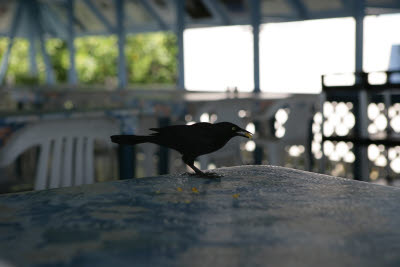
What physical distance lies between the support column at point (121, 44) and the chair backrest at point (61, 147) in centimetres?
557

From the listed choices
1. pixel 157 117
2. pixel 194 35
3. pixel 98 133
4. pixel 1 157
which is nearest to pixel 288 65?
pixel 194 35

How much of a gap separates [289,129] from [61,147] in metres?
2.66

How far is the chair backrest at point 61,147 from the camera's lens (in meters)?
1.77

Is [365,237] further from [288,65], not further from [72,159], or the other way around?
[288,65]

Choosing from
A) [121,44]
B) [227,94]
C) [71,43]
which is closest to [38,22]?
[71,43]

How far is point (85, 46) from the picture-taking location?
36.4 feet

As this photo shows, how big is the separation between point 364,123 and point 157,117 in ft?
5.86

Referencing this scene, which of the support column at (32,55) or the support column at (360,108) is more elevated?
the support column at (32,55)

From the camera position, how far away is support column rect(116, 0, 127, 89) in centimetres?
731

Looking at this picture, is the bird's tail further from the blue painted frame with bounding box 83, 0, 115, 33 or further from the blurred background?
the blue painted frame with bounding box 83, 0, 115, 33

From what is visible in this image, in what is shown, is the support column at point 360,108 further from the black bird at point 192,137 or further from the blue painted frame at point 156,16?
the blue painted frame at point 156,16

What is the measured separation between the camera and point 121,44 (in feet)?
24.2

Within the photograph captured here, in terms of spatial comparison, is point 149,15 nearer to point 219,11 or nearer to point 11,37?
point 219,11

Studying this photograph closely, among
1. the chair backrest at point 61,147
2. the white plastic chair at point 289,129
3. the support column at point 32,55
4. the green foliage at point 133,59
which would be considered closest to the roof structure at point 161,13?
the support column at point 32,55
